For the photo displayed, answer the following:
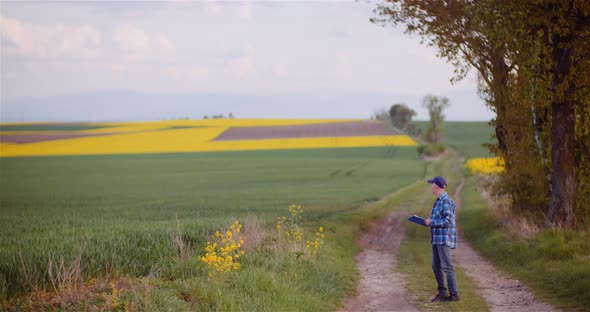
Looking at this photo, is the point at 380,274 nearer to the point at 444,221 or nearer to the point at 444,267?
the point at 444,267

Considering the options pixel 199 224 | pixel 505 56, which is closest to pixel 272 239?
pixel 199 224

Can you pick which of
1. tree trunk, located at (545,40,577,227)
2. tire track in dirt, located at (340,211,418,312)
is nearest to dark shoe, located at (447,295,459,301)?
tire track in dirt, located at (340,211,418,312)

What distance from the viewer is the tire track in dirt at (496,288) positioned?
11.7 meters

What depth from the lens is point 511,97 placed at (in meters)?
22.3

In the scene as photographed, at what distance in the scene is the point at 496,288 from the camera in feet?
44.1

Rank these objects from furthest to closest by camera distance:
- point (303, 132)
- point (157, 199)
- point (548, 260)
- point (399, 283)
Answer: point (303, 132) → point (157, 199) → point (548, 260) → point (399, 283)

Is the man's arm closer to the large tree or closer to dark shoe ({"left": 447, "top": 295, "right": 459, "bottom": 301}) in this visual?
dark shoe ({"left": 447, "top": 295, "right": 459, "bottom": 301})

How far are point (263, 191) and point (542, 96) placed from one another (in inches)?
1063

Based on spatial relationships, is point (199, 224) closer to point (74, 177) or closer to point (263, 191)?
point (263, 191)

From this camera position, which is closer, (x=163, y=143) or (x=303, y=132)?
(x=163, y=143)

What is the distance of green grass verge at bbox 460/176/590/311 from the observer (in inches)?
488

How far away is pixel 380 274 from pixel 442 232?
13.4 ft

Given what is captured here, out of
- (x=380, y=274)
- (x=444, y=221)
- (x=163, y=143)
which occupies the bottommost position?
(x=163, y=143)

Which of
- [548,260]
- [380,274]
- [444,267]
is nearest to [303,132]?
[380,274]
